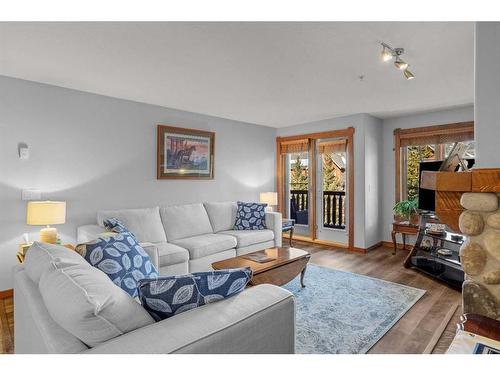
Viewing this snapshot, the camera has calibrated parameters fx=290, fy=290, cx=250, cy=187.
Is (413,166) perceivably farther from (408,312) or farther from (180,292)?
(180,292)

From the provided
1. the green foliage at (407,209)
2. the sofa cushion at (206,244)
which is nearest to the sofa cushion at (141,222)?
the sofa cushion at (206,244)

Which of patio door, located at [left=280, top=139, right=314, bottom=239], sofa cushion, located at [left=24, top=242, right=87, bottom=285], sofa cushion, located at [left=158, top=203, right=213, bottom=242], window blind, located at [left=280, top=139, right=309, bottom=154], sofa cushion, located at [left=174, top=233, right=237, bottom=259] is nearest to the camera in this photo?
sofa cushion, located at [left=24, top=242, right=87, bottom=285]

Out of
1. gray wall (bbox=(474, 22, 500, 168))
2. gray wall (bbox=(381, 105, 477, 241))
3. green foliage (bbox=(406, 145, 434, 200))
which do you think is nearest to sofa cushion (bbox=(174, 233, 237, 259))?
gray wall (bbox=(474, 22, 500, 168))

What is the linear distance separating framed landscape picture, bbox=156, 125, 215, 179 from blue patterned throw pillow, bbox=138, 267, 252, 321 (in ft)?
10.6

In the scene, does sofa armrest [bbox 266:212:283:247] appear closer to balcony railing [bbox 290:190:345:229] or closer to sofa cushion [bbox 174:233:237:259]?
sofa cushion [bbox 174:233:237:259]

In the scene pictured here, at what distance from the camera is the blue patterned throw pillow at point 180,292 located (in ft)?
3.72

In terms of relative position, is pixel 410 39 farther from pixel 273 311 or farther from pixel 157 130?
pixel 157 130

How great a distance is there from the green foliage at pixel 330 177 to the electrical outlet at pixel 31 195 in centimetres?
440

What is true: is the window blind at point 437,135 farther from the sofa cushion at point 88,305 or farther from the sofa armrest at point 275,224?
the sofa cushion at point 88,305

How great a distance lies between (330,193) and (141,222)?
353 cm

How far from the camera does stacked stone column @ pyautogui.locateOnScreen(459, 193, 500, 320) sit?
52.2 inches

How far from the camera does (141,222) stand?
352cm

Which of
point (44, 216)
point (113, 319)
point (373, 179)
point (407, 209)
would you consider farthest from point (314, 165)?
point (113, 319)
